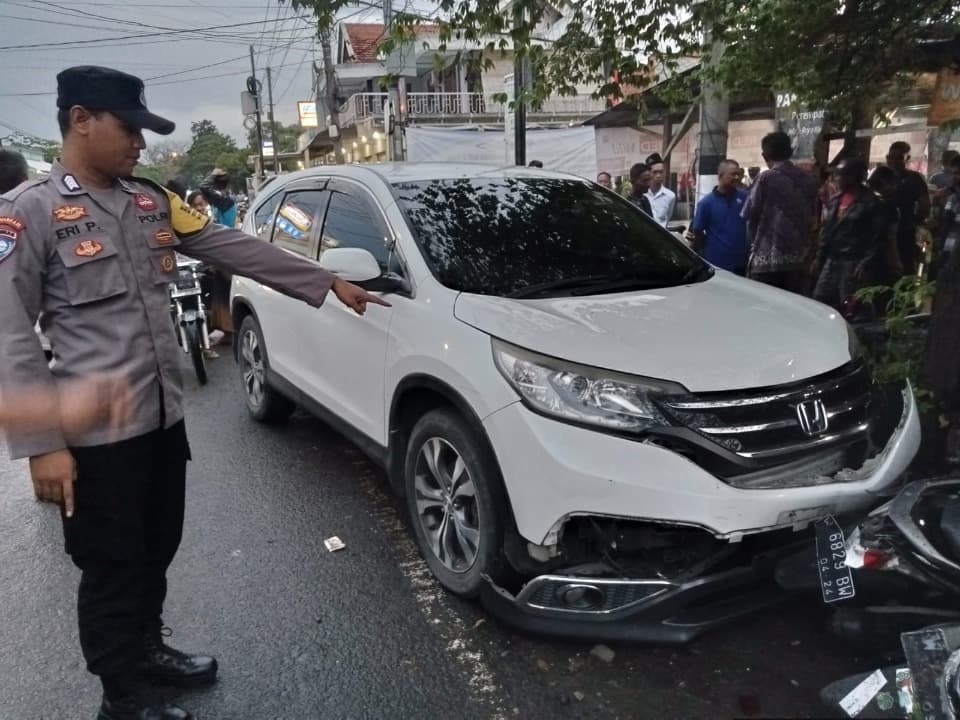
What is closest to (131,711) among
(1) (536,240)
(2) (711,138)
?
(1) (536,240)

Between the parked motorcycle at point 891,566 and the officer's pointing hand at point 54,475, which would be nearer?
the officer's pointing hand at point 54,475

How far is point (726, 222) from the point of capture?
6.39 metres

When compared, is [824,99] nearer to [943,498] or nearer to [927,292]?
Result: [927,292]

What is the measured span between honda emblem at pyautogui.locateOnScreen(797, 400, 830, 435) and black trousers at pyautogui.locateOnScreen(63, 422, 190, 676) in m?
2.23

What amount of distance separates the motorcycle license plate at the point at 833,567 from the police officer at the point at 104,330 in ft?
7.26

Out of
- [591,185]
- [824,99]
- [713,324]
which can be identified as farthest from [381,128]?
[713,324]

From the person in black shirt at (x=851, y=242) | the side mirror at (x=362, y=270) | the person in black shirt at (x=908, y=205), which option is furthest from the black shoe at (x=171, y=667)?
the person in black shirt at (x=908, y=205)

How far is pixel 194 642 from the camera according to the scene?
2.97 m

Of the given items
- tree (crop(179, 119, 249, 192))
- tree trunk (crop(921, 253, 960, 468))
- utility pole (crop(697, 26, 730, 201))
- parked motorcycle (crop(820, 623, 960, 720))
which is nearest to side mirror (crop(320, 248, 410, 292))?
parked motorcycle (crop(820, 623, 960, 720))

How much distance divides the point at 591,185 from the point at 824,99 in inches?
156

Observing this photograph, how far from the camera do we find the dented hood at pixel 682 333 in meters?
2.57

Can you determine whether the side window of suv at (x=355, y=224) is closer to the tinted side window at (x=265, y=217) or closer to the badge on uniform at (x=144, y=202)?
the tinted side window at (x=265, y=217)

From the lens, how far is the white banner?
14945mm

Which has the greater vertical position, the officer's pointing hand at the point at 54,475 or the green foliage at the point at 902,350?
the officer's pointing hand at the point at 54,475
